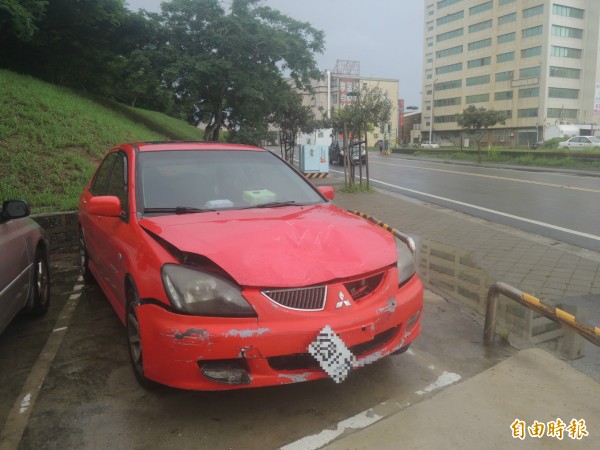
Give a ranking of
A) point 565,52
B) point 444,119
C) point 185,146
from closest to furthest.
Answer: point 185,146, point 565,52, point 444,119

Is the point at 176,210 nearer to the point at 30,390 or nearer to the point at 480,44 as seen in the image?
the point at 30,390

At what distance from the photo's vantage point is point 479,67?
74.6 m

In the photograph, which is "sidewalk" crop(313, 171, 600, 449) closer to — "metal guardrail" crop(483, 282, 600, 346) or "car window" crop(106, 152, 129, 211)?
"metal guardrail" crop(483, 282, 600, 346)

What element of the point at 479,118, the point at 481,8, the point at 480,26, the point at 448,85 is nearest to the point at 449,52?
the point at 448,85

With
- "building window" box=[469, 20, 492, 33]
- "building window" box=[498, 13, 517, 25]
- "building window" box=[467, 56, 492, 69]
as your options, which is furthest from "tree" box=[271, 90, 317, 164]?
"building window" box=[469, 20, 492, 33]

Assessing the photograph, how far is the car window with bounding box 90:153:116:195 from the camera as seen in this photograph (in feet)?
14.7

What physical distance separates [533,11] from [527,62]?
667 cm

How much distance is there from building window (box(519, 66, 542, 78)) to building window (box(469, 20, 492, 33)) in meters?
10.3

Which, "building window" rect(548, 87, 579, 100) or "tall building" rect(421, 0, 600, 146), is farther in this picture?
"building window" rect(548, 87, 579, 100)

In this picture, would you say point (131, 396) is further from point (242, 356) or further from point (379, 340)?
point (379, 340)

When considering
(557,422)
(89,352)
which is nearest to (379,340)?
(557,422)

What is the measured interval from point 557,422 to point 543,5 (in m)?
74.6

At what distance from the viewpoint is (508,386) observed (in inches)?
117

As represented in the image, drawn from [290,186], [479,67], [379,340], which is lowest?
[379,340]
